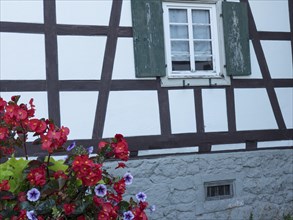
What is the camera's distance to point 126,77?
593cm

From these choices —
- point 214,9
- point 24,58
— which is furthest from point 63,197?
point 214,9

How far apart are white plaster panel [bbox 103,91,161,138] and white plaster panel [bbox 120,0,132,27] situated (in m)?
0.81

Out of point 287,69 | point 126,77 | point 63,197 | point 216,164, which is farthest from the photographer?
point 287,69

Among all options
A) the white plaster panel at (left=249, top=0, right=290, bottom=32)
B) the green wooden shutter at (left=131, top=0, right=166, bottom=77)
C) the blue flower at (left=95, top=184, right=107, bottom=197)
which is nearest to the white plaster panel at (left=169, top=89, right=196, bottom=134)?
the green wooden shutter at (left=131, top=0, right=166, bottom=77)

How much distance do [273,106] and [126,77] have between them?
2057mm

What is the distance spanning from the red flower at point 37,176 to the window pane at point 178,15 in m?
A: 3.92

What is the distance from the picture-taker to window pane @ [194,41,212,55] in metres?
6.44

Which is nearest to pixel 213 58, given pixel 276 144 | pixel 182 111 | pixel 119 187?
pixel 182 111

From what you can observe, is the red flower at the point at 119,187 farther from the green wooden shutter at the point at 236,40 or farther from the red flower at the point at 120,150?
the green wooden shutter at the point at 236,40

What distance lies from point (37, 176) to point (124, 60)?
3.34 m

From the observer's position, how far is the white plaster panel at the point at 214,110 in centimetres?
630

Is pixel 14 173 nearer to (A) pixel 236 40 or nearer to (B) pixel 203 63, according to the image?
(B) pixel 203 63

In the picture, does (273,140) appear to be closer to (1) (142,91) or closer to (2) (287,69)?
(2) (287,69)

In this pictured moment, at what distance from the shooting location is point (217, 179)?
6.32m
